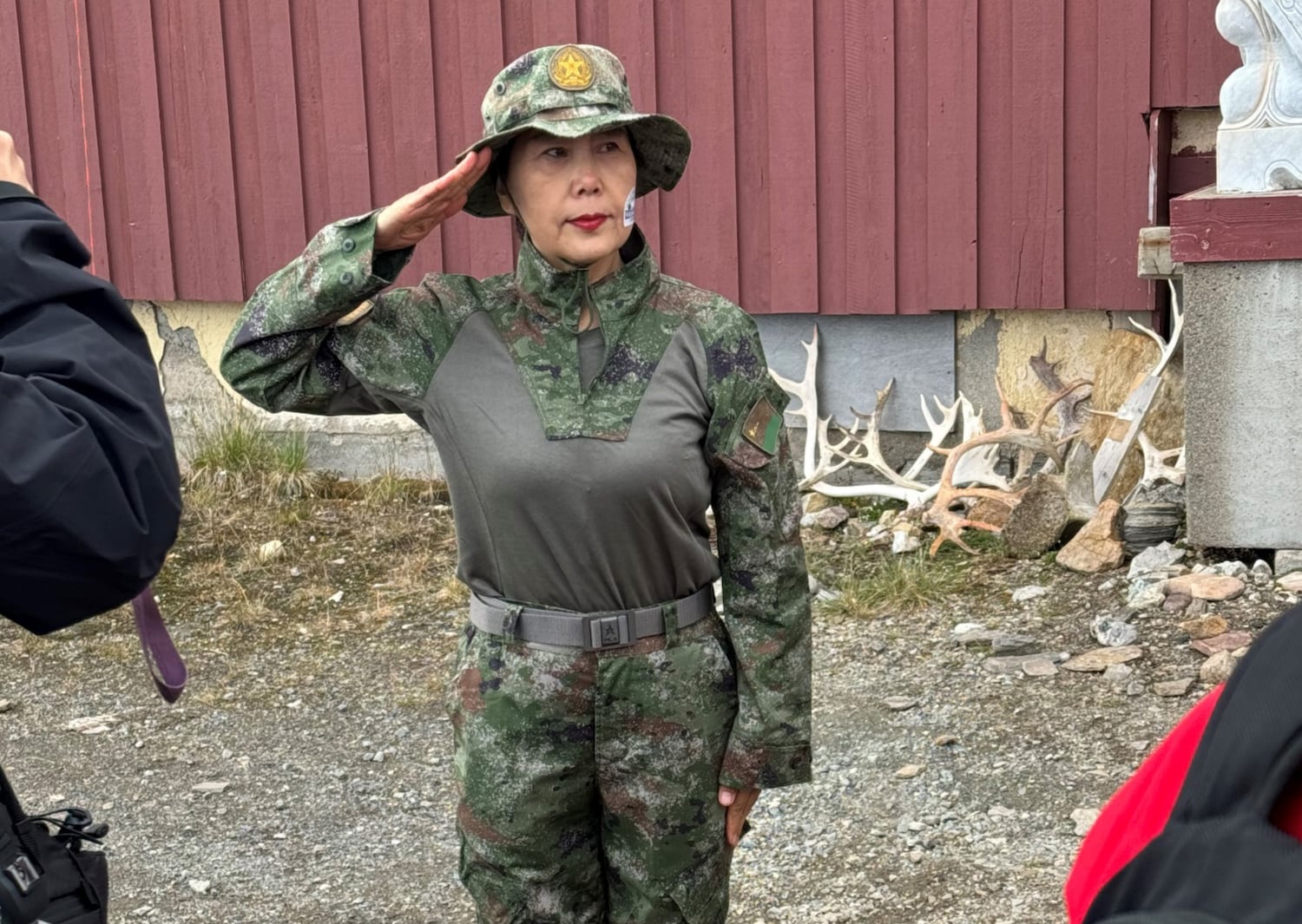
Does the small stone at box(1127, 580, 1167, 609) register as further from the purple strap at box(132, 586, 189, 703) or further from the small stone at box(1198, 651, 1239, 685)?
the purple strap at box(132, 586, 189, 703)

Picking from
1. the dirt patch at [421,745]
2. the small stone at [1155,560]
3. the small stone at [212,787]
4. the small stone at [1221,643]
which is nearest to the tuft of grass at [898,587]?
the dirt patch at [421,745]

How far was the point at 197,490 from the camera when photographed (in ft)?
25.0

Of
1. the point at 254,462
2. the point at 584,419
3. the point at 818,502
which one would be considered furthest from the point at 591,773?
the point at 254,462

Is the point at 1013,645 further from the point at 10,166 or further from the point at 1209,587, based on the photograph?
the point at 10,166

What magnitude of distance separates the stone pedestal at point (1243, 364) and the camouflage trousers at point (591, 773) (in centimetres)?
312

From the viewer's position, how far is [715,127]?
7.00 meters

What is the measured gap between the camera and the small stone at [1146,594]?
5340 mm

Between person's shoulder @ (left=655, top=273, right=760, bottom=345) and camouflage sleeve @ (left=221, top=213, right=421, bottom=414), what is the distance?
1.45 ft

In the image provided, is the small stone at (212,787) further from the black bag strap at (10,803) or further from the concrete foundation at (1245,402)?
the concrete foundation at (1245,402)

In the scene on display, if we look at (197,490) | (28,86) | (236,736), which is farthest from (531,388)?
(28,86)

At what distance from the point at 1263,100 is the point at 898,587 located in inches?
81.6

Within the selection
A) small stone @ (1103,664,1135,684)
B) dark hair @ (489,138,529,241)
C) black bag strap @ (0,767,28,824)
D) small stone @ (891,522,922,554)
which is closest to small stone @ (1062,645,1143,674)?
small stone @ (1103,664,1135,684)

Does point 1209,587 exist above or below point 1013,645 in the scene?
above

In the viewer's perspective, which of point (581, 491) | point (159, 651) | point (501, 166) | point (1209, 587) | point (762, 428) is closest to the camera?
point (159, 651)
